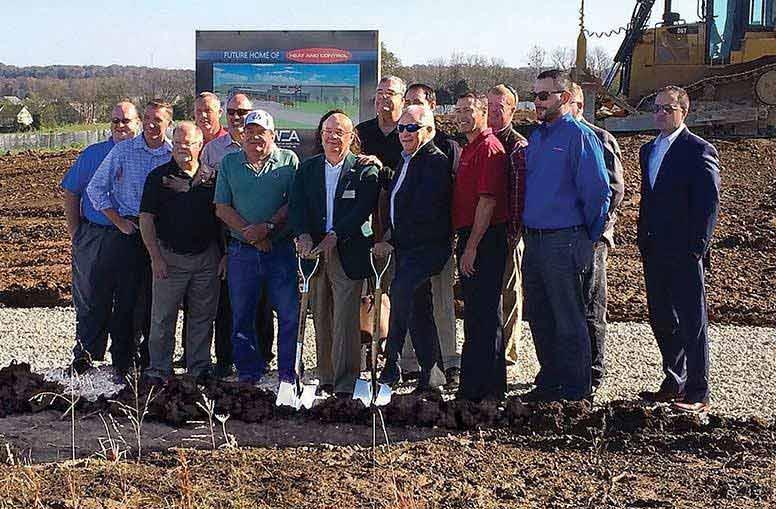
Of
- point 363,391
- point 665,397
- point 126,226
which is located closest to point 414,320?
point 363,391

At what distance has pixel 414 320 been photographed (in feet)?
23.3

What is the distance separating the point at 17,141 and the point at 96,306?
34.4 metres

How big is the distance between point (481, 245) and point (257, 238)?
1492mm

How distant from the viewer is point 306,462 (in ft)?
17.7

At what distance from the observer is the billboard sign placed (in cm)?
1095

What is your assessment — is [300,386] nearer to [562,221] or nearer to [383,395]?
[383,395]

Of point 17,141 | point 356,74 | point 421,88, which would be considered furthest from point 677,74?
point 17,141

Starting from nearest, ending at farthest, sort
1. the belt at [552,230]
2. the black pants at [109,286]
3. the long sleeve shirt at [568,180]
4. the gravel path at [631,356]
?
1. the long sleeve shirt at [568,180]
2. the belt at [552,230]
3. the gravel path at [631,356]
4. the black pants at [109,286]

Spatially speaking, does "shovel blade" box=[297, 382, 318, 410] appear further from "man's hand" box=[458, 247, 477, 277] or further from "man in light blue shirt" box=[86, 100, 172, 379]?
"man in light blue shirt" box=[86, 100, 172, 379]

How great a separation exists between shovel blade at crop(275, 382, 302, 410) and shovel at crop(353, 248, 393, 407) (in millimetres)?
382

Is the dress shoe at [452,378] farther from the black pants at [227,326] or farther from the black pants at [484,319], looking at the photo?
the black pants at [227,326]

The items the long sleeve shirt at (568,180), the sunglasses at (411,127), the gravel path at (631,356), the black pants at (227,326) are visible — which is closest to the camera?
the long sleeve shirt at (568,180)

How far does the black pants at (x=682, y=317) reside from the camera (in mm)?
6652

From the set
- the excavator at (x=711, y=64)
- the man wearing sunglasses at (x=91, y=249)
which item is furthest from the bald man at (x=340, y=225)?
the excavator at (x=711, y=64)
